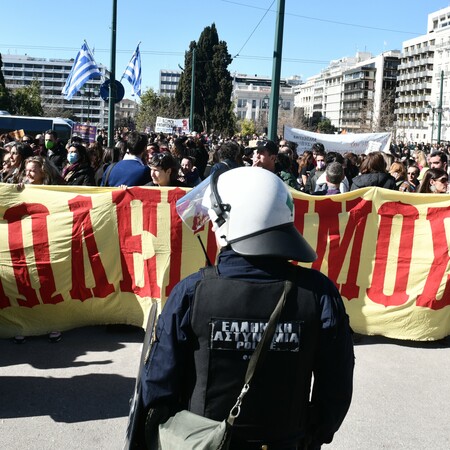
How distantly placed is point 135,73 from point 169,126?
397 inches

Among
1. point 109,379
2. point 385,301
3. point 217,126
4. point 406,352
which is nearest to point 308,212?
point 385,301

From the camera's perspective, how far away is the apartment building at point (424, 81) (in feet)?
348

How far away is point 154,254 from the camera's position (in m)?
5.72

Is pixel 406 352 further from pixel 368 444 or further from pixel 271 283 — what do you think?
pixel 271 283

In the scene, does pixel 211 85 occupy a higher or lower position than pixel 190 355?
higher

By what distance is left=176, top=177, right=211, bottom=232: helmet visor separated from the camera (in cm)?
245

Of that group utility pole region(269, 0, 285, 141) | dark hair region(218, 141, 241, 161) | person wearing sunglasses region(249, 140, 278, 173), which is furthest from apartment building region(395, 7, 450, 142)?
person wearing sunglasses region(249, 140, 278, 173)

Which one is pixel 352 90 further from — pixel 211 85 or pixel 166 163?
pixel 166 163

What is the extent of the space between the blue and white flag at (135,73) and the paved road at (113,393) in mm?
14454

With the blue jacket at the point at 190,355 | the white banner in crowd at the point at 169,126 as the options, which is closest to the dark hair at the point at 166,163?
the blue jacket at the point at 190,355

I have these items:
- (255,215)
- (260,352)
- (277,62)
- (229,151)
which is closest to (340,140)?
(277,62)

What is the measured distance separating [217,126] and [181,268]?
68.4 meters

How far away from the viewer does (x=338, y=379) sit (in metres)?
2.21

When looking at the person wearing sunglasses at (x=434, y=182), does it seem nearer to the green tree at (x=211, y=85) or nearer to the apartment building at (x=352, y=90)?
the green tree at (x=211, y=85)
